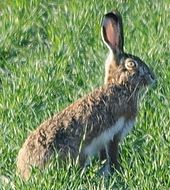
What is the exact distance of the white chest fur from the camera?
620 centimetres

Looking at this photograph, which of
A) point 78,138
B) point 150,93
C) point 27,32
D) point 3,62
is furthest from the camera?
point 27,32

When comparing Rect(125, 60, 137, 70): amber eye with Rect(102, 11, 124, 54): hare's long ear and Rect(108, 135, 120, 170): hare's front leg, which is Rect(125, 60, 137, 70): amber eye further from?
Rect(108, 135, 120, 170): hare's front leg

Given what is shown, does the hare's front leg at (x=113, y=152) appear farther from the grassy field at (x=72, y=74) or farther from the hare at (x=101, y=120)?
the grassy field at (x=72, y=74)

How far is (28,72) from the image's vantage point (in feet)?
24.6

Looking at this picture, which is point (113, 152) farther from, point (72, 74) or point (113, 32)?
point (72, 74)

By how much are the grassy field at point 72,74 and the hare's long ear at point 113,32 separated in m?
0.40

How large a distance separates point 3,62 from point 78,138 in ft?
7.45

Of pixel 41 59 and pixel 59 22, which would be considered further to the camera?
pixel 59 22

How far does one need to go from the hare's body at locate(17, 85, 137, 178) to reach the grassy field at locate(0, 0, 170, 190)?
150mm

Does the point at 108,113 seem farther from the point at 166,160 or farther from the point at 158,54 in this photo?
the point at 158,54

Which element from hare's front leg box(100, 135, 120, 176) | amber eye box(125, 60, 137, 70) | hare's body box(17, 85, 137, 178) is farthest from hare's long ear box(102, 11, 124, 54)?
hare's front leg box(100, 135, 120, 176)

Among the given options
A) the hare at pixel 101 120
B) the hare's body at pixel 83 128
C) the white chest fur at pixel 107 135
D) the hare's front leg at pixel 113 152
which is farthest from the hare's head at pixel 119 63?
the hare's front leg at pixel 113 152

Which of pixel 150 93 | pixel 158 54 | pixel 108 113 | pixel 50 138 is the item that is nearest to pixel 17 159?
pixel 50 138

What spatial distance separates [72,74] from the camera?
766cm
